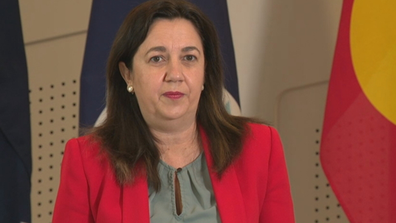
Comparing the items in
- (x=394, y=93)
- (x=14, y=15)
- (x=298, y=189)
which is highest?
(x=14, y=15)

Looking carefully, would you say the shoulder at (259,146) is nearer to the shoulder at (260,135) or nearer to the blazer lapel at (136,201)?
the shoulder at (260,135)

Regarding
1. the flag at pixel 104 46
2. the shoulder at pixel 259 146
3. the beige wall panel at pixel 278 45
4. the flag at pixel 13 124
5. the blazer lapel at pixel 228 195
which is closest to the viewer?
the blazer lapel at pixel 228 195

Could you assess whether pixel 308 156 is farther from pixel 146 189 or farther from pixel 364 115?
pixel 146 189

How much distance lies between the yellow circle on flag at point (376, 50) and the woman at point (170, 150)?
0.73 meters

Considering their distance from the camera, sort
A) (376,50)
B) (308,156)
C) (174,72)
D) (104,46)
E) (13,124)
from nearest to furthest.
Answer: (174,72)
(376,50)
(13,124)
(104,46)
(308,156)

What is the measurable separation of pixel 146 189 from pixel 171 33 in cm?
46

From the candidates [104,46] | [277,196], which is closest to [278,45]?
[104,46]

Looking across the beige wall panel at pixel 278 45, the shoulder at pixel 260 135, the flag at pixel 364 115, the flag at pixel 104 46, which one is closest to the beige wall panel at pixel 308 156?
the beige wall panel at pixel 278 45

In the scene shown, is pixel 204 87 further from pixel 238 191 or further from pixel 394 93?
pixel 394 93

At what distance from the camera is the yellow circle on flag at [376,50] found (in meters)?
2.64

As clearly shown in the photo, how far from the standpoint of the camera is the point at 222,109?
2164 millimetres

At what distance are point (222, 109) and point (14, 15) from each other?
1.42 m

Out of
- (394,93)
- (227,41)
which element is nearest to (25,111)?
(227,41)

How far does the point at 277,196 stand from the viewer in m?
2.04
